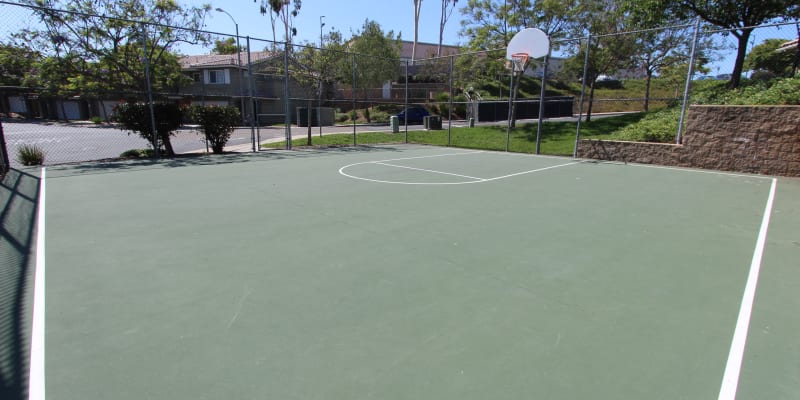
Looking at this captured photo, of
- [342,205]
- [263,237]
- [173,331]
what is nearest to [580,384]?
[173,331]

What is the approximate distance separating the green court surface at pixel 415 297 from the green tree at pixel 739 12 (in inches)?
359

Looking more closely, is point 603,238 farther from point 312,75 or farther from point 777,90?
point 312,75

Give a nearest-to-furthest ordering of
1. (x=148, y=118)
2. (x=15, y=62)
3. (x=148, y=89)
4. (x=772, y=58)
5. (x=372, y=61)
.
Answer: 1. (x=15, y=62)
2. (x=148, y=89)
3. (x=148, y=118)
4. (x=772, y=58)
5. (x=372, y=61)

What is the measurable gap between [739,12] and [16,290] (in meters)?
18.9

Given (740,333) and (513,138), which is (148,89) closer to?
(740,333)

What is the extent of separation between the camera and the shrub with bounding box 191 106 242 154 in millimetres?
11598

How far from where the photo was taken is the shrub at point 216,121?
11598 millimetres

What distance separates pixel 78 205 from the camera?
565 cm

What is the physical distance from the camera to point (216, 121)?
1188 centimetres

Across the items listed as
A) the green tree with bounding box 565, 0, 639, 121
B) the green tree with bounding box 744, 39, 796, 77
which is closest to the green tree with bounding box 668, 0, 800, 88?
the green tree with bounding box 744, 39, 796, 77

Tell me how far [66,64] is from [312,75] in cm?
750

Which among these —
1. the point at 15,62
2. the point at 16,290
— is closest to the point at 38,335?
the point at 16,290

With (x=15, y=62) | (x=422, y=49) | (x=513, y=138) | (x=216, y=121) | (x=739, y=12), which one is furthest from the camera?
(x=422, y=49)

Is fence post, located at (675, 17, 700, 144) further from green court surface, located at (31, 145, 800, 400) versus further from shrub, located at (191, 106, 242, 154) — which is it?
shrub, located at (191, 106, 242, 154)
